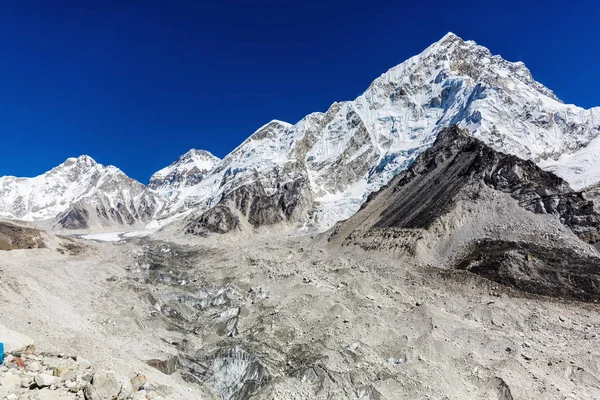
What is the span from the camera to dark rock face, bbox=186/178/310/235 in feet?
447

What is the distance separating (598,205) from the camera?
58.2m

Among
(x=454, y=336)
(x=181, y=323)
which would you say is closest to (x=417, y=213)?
(x=454, y=336)

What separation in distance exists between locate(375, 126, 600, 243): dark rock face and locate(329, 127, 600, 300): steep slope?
0.37ft

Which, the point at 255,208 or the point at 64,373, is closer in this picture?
the point at 64,373

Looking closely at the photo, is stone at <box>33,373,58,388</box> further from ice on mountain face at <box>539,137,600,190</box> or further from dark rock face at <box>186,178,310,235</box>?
dark rock face at <box>186,178,310,235</box>

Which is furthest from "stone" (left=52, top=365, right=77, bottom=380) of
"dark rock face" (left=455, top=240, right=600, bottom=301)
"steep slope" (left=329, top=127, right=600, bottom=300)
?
"steep slope" (left=329, top=127, right=600, bottom=300)

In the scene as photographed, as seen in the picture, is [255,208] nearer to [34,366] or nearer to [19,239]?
[19,239]

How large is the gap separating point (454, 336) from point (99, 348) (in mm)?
21030

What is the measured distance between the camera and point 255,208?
480 feet

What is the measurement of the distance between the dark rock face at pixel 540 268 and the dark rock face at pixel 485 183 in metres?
6.01

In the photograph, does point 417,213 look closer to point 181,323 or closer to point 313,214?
point 181,323

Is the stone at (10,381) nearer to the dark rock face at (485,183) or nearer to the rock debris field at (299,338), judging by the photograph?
the rock debris field at (299,338)

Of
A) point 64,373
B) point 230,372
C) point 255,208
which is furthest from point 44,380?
point 255,208

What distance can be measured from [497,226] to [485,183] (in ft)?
35.0
